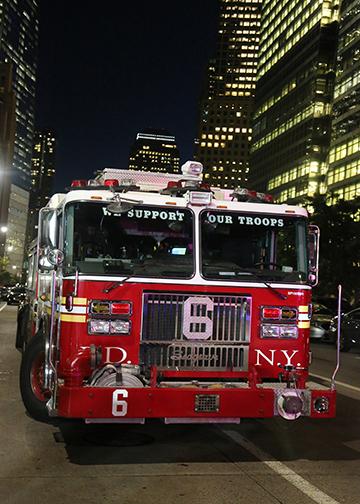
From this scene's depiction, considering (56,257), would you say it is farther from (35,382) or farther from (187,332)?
(35,382)

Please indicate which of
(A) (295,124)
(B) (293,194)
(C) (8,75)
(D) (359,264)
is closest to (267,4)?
(A) (295,124)

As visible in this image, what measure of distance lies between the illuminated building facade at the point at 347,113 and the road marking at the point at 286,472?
72.6 metres

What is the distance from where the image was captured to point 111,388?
19.5 ft

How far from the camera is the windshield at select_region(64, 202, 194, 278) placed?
6.68m

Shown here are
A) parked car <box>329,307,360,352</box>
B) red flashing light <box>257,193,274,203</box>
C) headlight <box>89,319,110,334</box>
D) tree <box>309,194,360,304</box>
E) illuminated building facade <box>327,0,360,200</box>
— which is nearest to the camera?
headlight <box>89,319,110,334</box>

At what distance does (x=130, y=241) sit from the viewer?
6953 mm

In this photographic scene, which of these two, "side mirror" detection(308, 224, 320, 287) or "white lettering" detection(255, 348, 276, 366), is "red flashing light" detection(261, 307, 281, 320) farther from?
"side mirror" detection(308, 224, 320, 287)

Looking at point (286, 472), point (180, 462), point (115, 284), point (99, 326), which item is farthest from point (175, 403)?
point (115, 284)

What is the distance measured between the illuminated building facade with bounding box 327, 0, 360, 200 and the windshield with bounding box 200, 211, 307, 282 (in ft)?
237

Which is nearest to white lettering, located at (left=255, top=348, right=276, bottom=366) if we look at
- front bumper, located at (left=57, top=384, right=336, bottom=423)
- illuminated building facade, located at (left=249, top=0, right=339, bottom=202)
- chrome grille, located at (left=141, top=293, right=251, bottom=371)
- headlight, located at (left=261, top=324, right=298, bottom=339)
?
headlight, located at (left=261, top=324, right=298, bottom=339)

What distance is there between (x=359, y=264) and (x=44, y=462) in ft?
135

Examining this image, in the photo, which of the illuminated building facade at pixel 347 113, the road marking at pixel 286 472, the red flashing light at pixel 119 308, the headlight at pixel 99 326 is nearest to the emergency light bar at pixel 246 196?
the red flashing light at pixel 119 308

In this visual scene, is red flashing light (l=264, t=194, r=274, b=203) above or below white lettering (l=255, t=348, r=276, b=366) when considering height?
above

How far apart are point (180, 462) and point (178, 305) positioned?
159 centimetres
